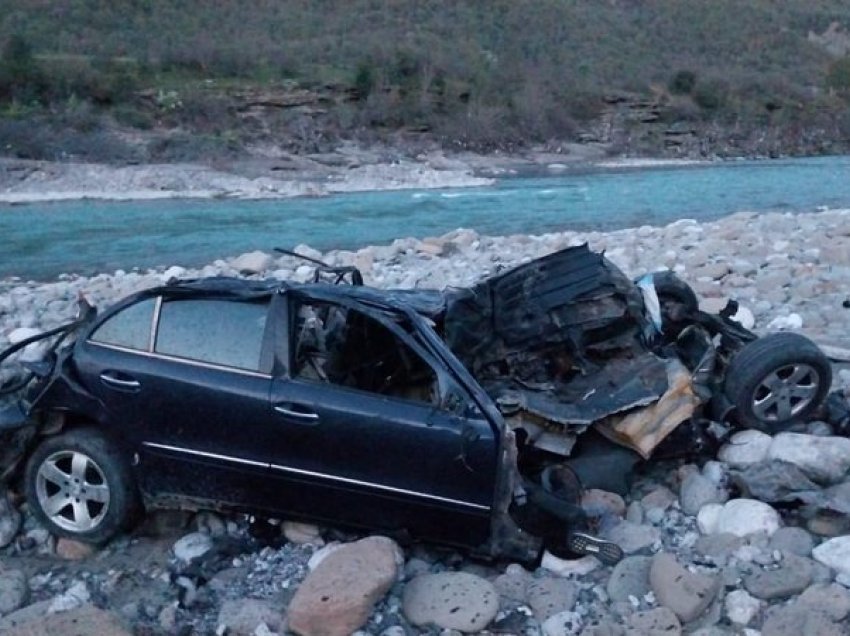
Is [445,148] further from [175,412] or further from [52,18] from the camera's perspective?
[175,412]

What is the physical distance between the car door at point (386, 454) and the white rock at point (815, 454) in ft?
6.44

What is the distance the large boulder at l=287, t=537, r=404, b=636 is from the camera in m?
4.77

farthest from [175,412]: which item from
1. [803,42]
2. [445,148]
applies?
[803,42]

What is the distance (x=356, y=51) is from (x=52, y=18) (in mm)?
15229

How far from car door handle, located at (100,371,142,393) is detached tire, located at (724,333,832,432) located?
3299 mm

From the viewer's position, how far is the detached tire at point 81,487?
542 centimetres

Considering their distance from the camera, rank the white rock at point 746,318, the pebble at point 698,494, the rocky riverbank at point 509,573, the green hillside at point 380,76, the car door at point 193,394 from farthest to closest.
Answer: the green hillside at point 380,76 < the white rock at point 746,318 < the pebble at point 698,494 < the car door at point 193,394 < the rocky riverbank at point 509,573

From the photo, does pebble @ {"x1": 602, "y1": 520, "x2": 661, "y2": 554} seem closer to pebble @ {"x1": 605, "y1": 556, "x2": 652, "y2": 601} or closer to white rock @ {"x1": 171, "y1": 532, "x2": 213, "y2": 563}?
pebble @ {"x1": 605, "y1": 556, "x2": 652, "y2": 601}

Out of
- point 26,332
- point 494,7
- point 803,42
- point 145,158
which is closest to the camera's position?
point 26,332

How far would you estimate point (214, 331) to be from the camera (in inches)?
213

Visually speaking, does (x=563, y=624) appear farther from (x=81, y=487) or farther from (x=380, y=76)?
(x=380, y=76)

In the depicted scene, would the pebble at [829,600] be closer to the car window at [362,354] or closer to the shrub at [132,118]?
the car window at [362,354]

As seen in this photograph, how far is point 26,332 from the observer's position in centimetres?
1041

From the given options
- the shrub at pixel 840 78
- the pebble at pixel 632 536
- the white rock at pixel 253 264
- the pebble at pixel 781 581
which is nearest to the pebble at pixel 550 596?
the pebble at pixel 632 536
